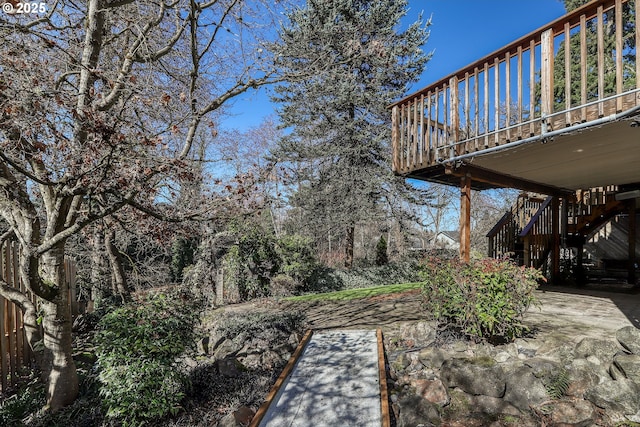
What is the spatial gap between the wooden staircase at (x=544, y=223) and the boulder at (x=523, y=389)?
179 inches

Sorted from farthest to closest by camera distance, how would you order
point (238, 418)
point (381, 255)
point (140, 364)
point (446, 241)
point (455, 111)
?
1. point (446, 241)
2. point (381, 255)
3. point (455, 111)
4. point (140, 364)
5. point (238, 418)

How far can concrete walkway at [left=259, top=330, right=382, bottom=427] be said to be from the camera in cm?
273

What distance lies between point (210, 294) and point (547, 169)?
26.6 feet

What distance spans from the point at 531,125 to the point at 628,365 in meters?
2.54

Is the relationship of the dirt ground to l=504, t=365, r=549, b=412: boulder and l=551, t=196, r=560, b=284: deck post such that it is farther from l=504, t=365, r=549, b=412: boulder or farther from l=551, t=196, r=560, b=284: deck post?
l=504, t=365, r=549, b=412: boulder

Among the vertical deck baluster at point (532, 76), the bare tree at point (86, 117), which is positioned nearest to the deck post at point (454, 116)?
the vertical deck baluster at point (532, 76)

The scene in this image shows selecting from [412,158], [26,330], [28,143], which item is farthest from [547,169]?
[26,330]

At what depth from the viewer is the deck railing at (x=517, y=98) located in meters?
3.02

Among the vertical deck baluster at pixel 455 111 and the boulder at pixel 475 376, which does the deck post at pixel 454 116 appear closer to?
the vertical deck baluster at pixel 455 111

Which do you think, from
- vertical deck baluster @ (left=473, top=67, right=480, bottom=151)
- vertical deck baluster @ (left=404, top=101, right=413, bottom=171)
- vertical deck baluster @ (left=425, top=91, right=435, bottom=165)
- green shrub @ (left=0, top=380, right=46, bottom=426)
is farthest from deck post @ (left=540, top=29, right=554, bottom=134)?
green shrub @ (left=0, top=380, right=46, bottom=426)

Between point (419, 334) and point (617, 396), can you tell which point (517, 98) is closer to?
point (617, 396)

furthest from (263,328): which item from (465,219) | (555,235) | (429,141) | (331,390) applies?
(555,235)

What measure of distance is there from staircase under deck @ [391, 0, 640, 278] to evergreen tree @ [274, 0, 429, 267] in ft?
16.0

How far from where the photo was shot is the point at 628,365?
9.02 ft
